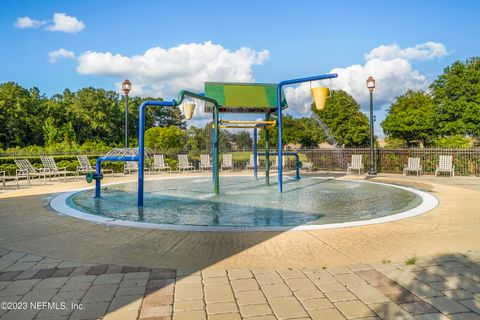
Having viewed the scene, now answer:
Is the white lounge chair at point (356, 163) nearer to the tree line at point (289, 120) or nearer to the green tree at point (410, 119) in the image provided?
the tree line at point (289, 120)

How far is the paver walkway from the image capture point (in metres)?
2.93

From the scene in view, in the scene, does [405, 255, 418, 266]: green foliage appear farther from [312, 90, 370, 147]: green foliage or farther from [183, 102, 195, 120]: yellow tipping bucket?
[312, 90, 370, 147]: green foliage

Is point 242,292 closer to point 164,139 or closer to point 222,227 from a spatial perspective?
point 222,227

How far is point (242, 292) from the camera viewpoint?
11.0ft

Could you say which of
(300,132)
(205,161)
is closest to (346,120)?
(300,132)

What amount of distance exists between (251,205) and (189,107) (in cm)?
301

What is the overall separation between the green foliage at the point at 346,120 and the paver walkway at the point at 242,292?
4941 centimetres

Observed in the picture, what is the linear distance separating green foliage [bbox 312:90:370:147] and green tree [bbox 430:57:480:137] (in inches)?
658

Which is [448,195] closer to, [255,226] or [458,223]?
[458,223]

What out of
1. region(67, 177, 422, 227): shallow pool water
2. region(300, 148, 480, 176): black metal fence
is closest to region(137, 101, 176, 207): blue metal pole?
region(67, 177, 422, 227): shallow pool water

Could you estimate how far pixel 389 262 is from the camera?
13.7ft

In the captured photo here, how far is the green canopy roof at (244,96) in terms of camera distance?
1170 cm

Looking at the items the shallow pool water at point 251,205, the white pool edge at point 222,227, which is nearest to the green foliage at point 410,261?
the white pool edge at point 222,227

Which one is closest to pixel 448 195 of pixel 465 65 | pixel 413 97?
pixel 465 65
